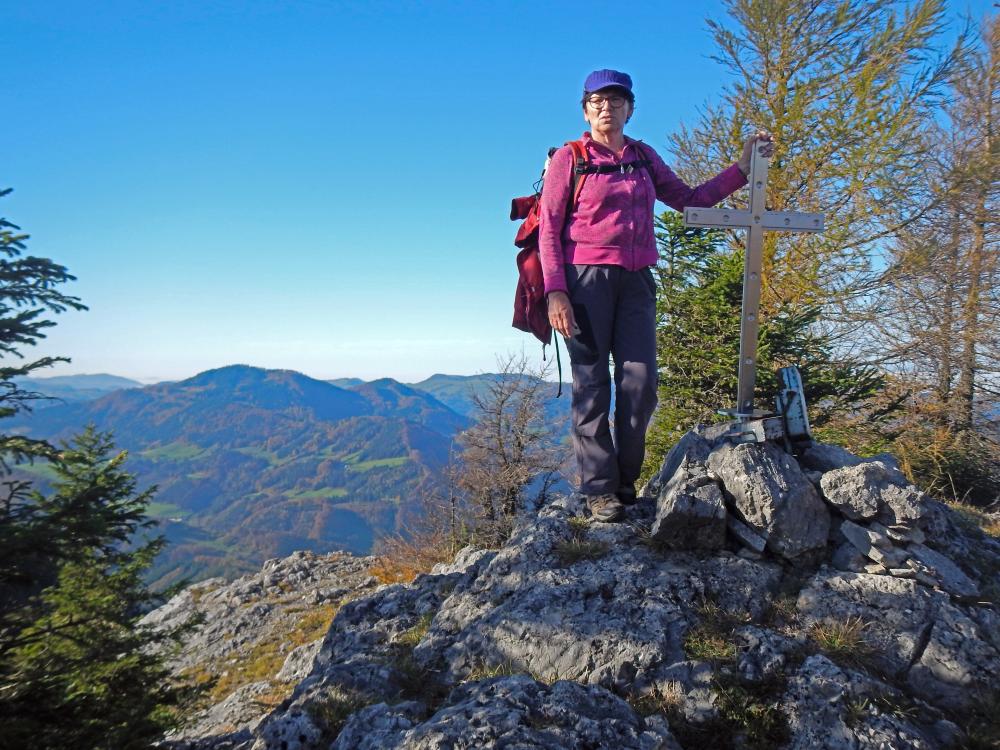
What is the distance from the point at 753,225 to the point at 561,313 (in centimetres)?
164

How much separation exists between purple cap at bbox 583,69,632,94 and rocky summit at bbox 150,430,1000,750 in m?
2.71

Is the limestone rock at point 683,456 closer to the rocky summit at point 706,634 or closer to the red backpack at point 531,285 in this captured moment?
the rocky summit at point 706,634

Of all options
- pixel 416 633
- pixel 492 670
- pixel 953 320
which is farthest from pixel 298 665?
pixel 953 320

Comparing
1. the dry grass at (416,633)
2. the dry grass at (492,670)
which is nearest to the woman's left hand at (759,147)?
the dry grass at (492,670)

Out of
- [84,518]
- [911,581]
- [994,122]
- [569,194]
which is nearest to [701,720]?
[911,581]

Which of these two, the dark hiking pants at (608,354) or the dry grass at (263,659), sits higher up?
the dark hiking pants at (608,354)

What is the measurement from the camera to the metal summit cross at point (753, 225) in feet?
12.8

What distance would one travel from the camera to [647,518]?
417 cm

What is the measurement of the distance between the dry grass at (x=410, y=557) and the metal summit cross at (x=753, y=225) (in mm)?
9810

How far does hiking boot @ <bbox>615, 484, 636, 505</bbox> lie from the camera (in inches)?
169

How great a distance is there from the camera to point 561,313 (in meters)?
3.74

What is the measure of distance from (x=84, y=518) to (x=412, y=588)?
4.51 m

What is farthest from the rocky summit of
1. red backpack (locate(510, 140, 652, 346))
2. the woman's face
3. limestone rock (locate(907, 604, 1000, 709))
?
the woman's face

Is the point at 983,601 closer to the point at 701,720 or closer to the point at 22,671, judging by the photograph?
the point at 701,720
